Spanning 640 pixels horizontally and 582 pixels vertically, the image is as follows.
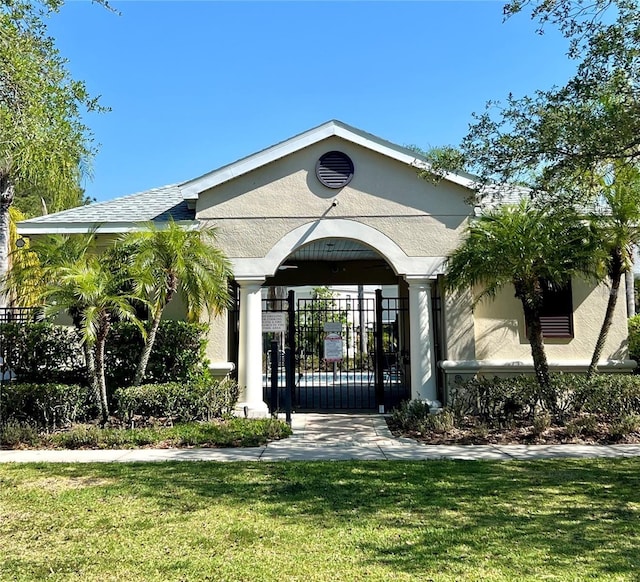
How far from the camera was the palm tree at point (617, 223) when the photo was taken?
10367mm

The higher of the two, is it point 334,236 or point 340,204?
point 340,204

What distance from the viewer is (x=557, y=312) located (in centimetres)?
1250

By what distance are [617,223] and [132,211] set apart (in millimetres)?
11156

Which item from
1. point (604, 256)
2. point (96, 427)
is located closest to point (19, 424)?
point (96, 427)

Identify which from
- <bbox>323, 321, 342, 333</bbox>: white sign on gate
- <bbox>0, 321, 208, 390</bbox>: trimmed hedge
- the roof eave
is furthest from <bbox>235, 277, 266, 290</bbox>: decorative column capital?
<bbox>323, 321, 342, 333</bbox>: white sign on gate

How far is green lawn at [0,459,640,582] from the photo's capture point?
4.28m

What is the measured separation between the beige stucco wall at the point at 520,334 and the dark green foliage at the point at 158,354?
21.2 feet

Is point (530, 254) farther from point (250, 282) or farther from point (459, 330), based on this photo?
point (250, 282)

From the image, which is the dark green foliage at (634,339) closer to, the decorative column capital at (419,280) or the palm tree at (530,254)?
Result: the palm tree at (530,254)

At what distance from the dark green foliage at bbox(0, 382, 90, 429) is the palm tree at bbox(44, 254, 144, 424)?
578mm

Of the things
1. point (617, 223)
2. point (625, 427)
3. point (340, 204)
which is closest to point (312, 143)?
point (340, 204)

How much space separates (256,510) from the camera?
223 inches

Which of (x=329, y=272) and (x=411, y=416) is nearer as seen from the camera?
(x=411, y=416)

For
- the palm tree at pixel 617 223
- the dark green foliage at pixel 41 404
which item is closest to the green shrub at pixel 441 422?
the palm tree at pixel 617 223
